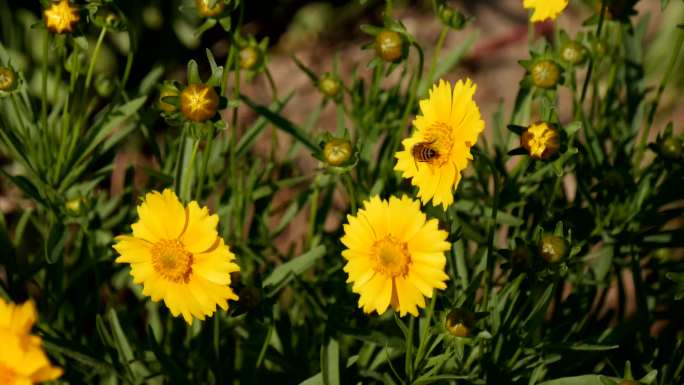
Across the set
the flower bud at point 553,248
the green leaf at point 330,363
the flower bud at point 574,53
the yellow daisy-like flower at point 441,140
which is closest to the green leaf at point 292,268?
the green leaf at point 330,363

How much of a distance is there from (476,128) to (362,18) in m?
1.63

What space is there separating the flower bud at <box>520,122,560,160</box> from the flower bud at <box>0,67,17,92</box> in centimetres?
77

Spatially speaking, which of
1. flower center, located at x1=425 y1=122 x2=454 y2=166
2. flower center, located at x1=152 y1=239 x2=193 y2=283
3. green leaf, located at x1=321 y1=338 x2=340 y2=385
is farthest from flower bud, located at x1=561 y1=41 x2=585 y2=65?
flower center, located at x1=152 y1=239 x2=193 y2=283

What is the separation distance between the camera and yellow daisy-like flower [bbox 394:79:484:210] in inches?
43.4

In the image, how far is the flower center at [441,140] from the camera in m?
1.13

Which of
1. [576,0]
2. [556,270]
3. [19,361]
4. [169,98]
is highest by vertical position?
[576,0]

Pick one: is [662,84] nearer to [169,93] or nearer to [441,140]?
[441,140]

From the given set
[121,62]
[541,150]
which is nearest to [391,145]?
[541,150]

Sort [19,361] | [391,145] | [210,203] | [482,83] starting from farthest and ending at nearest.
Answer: [482,83] < [210,203] < [391,145] < [19,361]

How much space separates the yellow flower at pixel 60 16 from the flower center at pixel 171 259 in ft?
1.27

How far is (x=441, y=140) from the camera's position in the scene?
113cm

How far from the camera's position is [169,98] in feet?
3.74

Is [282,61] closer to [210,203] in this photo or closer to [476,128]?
[210,203]

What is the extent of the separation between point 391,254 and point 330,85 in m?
0.56
